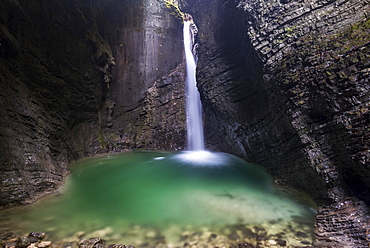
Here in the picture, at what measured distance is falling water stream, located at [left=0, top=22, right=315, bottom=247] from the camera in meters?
4.09

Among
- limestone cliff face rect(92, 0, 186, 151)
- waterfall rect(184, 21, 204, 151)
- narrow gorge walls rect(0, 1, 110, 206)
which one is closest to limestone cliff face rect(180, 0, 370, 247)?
waterfall rect(184, 21, 204, 151)

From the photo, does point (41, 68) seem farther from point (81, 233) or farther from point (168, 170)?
point (81, 233)

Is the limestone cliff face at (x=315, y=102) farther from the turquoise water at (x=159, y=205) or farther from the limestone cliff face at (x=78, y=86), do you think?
the limestone cliff face at (x=78, y=86)

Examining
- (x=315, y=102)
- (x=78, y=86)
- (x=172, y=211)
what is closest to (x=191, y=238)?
(x=172, y=211)

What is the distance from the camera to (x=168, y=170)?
9711 millimetres

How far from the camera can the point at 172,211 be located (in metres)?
5.34

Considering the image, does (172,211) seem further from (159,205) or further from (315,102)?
(315,102)

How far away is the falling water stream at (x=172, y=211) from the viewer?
4.09 meters

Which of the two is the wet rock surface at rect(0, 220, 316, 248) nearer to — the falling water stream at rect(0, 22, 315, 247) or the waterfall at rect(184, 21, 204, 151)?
the falling water stream at rect(0, 22, 315, 247)

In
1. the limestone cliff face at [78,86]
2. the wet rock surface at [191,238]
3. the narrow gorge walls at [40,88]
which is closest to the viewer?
the wet rock surface at [191,238]

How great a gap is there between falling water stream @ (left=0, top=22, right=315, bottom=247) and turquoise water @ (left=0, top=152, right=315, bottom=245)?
0.07ft

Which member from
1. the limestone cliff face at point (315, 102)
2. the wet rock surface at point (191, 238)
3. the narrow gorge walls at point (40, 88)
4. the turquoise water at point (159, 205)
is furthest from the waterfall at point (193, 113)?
the wet rock surface at point (191, 238)

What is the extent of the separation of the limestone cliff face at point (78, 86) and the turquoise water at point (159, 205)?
1054 millimetres

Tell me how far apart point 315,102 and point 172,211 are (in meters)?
5.16
